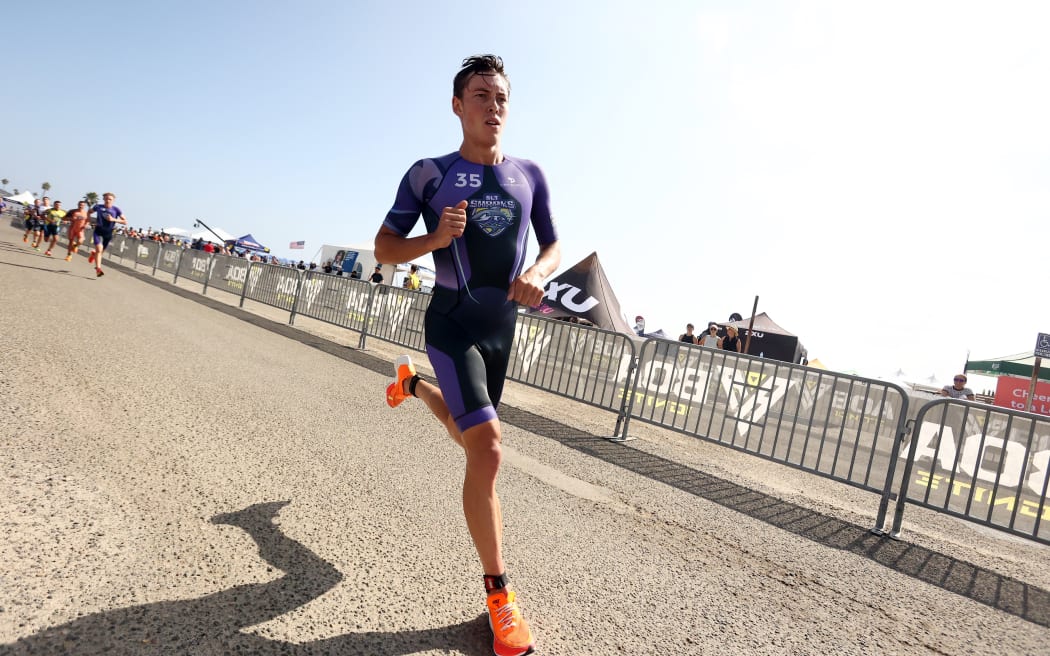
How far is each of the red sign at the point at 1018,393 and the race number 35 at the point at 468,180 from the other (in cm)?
3555

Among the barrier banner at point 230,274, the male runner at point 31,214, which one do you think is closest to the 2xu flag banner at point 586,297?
the barrier banner at point 230,274

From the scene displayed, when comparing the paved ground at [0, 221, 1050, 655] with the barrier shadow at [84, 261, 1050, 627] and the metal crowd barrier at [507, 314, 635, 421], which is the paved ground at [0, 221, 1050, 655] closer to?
the barrier shadow at [84, 261, 1050, 627]

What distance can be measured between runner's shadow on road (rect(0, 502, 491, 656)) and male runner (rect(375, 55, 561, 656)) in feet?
1.41

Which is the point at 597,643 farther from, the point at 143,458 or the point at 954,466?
the point at 954,466

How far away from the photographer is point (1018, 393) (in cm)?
3225

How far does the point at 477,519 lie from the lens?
2.13 meters

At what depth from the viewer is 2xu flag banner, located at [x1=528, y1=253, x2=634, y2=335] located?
18562mm

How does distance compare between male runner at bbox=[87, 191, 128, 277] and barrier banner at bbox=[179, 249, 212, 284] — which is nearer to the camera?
male runner at bbox=[87, 191, 128, 277]

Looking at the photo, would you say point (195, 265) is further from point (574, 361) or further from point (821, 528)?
point (821, 528)

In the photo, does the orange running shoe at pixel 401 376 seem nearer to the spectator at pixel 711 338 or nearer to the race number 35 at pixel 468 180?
the race number 35 at pixel 468 180

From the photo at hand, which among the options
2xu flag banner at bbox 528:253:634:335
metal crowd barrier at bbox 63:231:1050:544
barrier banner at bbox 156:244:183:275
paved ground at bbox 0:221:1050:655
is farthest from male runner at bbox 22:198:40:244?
metal crowd barrier at bbox 63:231:1050:544

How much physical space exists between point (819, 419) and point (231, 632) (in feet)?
17.9

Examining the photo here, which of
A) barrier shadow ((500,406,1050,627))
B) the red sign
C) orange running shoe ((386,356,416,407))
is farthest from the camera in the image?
the red sign

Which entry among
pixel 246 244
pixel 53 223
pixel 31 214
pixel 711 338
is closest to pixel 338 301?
pixel 711 338
